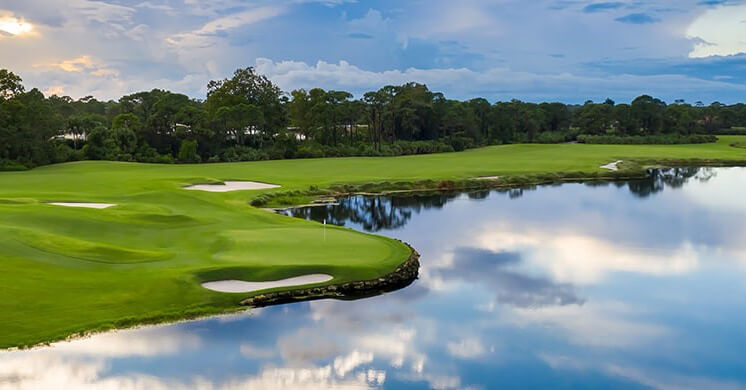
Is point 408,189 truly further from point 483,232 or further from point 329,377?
point 329,377

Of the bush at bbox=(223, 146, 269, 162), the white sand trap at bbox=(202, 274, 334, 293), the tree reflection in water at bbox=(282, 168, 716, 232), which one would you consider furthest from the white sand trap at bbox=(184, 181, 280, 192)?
the bush at bbox=(223, 146, 269, 162)

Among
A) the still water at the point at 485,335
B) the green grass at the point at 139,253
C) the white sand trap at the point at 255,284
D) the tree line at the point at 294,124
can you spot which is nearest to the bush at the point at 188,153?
the tree line at the point at 294,124

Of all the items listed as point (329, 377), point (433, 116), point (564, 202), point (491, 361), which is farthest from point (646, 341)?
point (433, 116)

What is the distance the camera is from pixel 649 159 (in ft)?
274

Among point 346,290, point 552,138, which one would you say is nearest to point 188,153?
point 346,290

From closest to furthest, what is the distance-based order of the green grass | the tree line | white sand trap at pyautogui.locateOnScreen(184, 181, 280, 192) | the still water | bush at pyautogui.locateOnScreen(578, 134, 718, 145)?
1. the still water
2. the green grass
3. white sand trap at pyautogui.locateOnScreen(184, 181, 280, 192)
4. the tree line
5. bush at pyautogui.locateOnScreen(578, 134, 718, 145)

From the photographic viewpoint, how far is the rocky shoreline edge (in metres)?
19.8

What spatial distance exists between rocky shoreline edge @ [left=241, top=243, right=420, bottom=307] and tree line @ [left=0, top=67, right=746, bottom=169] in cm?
5337

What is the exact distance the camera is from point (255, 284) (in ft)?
68.1

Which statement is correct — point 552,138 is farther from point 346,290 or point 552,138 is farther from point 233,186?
point 346,290

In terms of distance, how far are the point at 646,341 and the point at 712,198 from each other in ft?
123

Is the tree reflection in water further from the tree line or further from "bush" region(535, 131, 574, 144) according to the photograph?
"bush" region(535, 131, 574, 144)

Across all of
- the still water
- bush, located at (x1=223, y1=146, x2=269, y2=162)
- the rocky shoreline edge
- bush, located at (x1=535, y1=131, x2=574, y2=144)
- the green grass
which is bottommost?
the still water

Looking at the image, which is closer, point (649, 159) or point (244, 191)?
point (244, 191)
